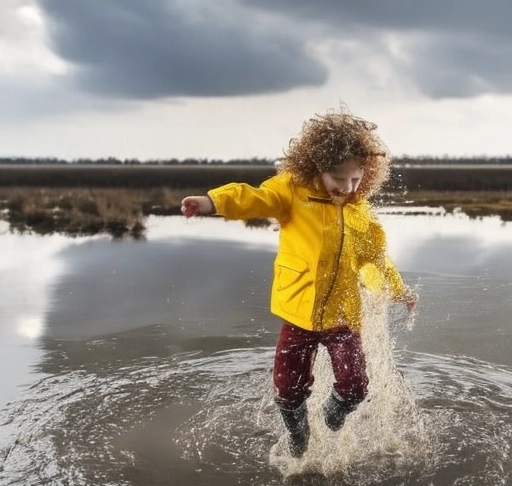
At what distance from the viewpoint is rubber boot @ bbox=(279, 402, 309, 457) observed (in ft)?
12.7

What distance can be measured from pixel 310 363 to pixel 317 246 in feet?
2.09

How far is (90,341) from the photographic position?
6.38 metres

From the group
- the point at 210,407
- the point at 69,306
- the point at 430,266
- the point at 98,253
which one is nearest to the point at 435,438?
the point at 210,407

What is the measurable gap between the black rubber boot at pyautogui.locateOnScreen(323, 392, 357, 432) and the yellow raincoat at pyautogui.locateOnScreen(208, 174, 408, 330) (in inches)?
16.0

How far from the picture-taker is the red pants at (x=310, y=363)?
3711 millimetres

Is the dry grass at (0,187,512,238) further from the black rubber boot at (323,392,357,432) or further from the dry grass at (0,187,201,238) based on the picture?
the black rubber boot at (323,392,357,432)

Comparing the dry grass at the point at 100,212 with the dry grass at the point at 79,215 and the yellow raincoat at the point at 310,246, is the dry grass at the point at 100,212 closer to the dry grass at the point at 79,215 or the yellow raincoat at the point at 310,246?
the dry grass at the point at 79,215

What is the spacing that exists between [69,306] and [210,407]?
353 centimetres

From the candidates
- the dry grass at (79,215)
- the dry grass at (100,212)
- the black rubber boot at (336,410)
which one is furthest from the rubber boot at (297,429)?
the dry grass at (79,215)

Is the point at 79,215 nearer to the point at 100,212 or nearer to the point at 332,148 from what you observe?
the point at 100,212

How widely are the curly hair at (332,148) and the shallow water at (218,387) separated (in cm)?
95

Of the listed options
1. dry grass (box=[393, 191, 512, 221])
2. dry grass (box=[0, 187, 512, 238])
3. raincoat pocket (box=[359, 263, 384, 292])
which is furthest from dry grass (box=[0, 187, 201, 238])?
raincoat pocket (box=[359, 263, 384, 292])

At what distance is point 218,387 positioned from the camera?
5176 millimetres

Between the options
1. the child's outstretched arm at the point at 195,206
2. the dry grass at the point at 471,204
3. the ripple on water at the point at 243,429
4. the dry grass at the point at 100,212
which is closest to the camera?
the child's outstretched arm at the point at 195,206
